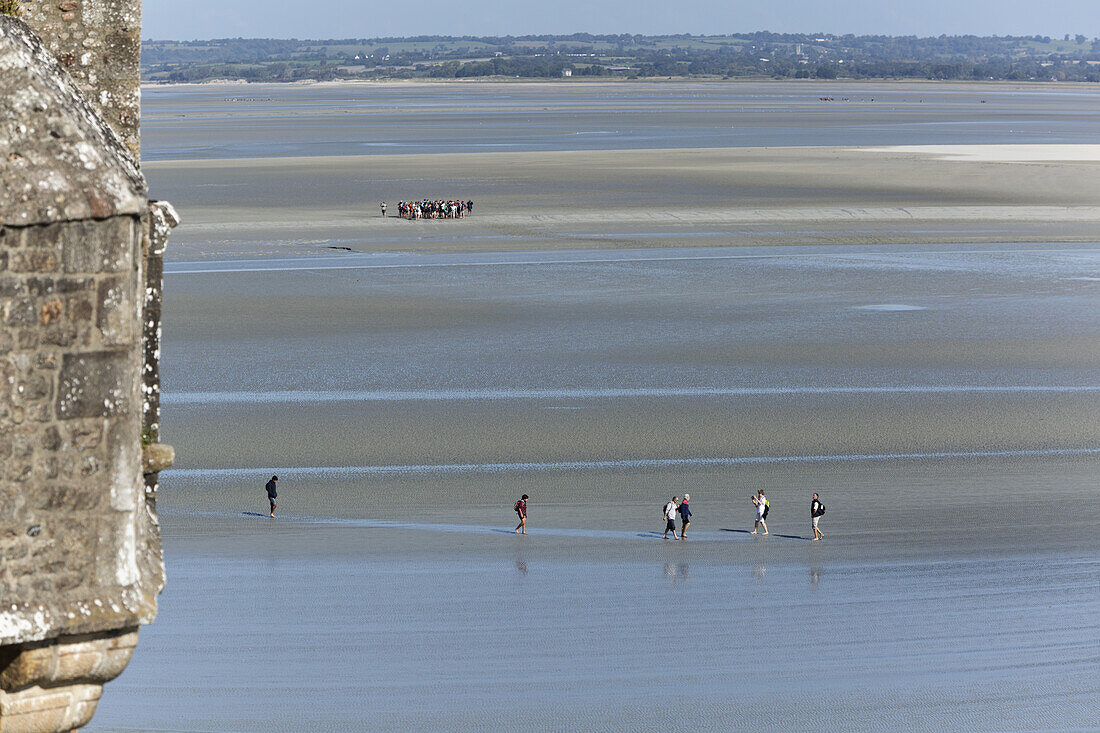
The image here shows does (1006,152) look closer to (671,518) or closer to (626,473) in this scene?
(626,473)

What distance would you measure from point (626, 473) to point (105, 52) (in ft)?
49.1

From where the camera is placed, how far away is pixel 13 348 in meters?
4.59

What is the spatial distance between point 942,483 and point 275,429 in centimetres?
975

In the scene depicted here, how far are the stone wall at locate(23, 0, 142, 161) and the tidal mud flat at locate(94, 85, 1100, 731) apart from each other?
6919 millimetres

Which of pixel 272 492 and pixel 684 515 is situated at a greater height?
pixel 684 515

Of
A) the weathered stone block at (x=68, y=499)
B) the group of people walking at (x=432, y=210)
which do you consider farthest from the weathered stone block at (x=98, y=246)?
the group of people walking at (x=432, y=210)

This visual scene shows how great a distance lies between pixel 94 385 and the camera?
4.75 metres

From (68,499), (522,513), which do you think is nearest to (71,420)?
(68,499)

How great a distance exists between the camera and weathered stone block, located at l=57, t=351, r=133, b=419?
15.4 feet

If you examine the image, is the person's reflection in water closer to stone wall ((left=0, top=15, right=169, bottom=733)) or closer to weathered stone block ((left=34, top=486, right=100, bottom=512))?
stone wall ((left=0, top=15, right=169, bottom=733))

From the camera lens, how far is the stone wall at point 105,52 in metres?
5.89

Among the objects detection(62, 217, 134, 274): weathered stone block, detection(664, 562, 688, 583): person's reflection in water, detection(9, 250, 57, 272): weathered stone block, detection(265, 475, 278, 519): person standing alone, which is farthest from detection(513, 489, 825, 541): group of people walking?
detection(9, 250, 57, 272): weathered stone block

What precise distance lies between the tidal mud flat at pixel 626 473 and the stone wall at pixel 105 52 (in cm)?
692

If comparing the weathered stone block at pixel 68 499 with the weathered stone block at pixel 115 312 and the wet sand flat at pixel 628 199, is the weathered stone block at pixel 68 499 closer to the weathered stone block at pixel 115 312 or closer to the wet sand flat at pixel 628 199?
the weathered stone block at pixel 115 312
